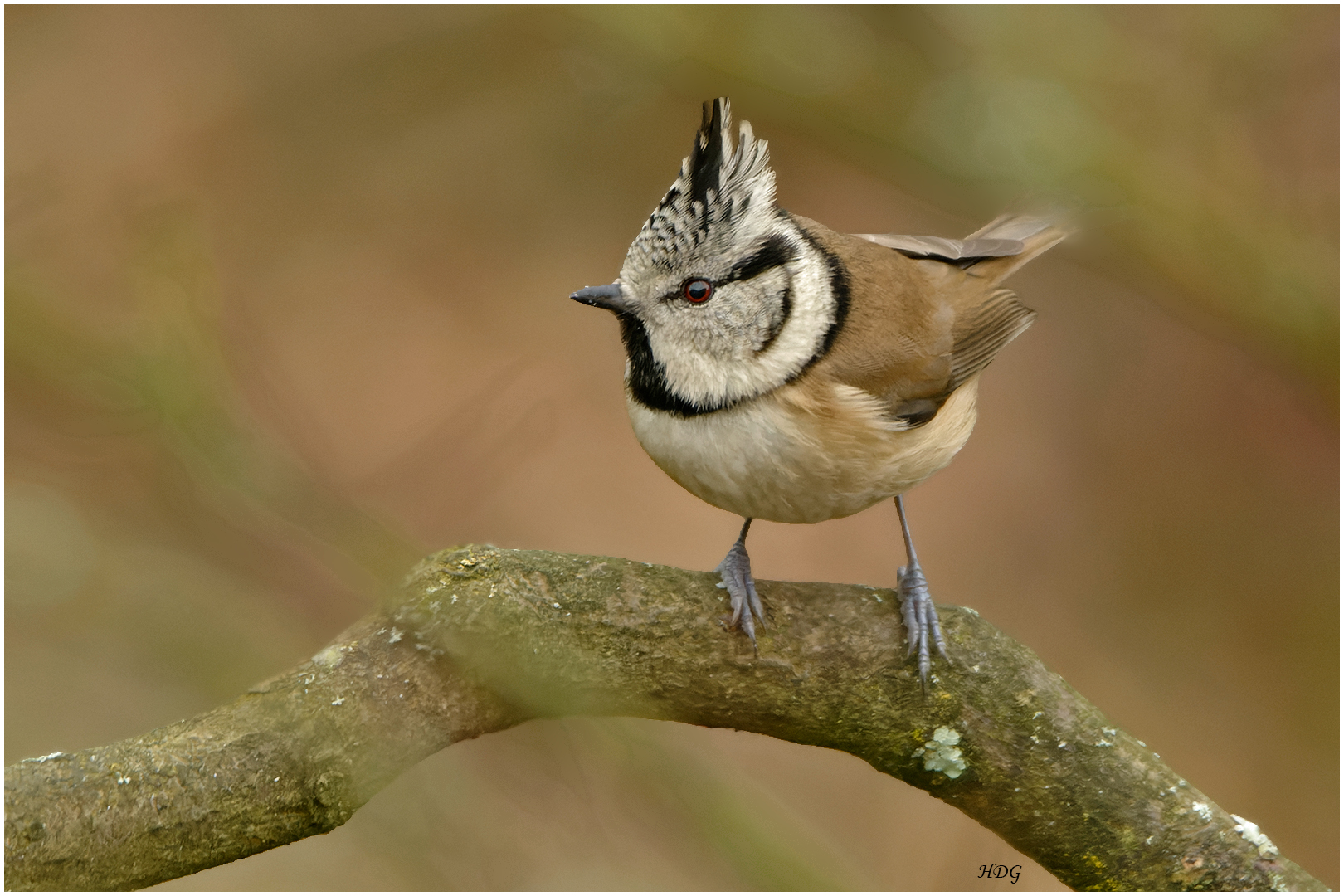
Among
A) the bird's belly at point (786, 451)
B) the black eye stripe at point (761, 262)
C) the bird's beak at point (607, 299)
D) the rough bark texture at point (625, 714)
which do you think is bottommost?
the rough bark texture at point (625, 714)

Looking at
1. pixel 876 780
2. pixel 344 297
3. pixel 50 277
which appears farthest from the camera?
pixel 344 297

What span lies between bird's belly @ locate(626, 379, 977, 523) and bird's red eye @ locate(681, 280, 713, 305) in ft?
1.01

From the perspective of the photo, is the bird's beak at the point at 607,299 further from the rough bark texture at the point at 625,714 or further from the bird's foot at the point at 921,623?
the bird's foot at the point at 921,623

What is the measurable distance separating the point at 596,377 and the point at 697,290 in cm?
340

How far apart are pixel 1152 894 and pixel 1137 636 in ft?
12.2

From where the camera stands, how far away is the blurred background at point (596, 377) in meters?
1.57

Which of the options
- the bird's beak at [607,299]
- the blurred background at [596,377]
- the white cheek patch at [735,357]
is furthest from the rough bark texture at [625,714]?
the bird's beak at [607,299]

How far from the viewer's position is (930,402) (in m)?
3.31

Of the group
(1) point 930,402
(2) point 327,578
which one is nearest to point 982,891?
(1) point 930,402

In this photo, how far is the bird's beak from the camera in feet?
9.70

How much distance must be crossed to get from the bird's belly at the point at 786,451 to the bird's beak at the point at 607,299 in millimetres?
272

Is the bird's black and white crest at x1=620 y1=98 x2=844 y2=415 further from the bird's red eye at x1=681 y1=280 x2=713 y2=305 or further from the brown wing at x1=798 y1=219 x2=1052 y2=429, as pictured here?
the brown wing at x1=798 y1=219 x2=1052 y2=429

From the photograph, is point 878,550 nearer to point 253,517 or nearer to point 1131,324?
point 1131,324

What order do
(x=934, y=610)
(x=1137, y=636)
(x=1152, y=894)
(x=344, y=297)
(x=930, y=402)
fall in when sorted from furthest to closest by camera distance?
(x=344, y=297), (x=1137, y=636), (x=930, y=402), (x=934, y=610), (x=1152, y=894)
